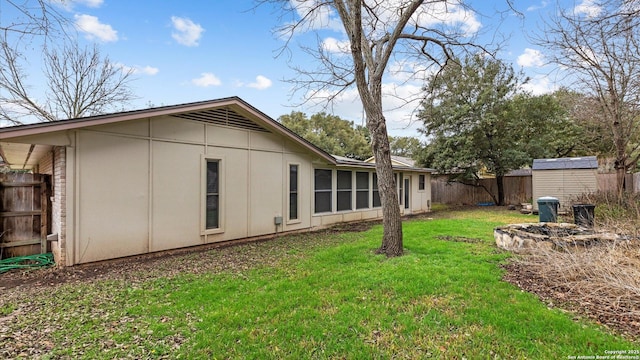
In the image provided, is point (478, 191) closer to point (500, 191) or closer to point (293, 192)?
point (500, 191)

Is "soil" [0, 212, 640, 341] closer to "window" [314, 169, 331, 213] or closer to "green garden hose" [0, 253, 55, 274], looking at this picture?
"green garden hose" [0, 253, 55, 274]

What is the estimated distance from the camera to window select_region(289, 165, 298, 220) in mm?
9375

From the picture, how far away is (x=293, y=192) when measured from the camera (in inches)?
373

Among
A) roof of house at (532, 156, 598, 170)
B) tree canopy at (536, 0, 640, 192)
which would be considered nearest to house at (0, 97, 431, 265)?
tree canopy at (536, 0, 640, 192)

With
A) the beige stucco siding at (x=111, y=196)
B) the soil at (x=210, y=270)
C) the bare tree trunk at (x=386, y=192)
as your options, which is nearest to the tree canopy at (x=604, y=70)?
the bare tree trunk at (x=386, y=192)

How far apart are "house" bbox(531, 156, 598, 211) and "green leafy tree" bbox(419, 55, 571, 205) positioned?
9.00 feet

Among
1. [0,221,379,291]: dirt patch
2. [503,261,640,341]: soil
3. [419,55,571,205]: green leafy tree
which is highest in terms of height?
[419,55,571,205]: green leafy tree

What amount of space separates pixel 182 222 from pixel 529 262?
22.7 feet

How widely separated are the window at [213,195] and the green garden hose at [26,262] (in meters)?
3.03

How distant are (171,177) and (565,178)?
15237mm

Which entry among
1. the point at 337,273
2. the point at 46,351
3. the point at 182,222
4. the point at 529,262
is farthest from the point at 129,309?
the point at 529,262

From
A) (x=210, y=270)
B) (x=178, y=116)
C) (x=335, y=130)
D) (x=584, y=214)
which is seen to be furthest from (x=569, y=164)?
(x=335, y=130)

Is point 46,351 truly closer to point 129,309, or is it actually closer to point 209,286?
point 129,309

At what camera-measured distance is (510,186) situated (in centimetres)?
1875
